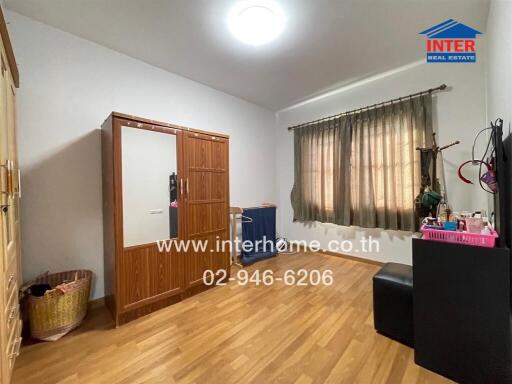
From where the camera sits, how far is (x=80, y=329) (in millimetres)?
1791

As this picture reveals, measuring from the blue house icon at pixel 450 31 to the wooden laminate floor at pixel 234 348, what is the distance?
105 inches

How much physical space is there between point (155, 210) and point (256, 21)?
1.91 meters

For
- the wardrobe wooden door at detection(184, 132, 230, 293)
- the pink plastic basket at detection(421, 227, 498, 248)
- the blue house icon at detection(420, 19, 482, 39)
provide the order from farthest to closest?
the wardrobe wooden door at detection(184, 132, 230, 293) < the blue house icon at detection(420, 19, 482, 39) < the pink plastic basket at detection(421, 227, 498, 248)

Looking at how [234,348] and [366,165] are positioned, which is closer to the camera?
[234,348]

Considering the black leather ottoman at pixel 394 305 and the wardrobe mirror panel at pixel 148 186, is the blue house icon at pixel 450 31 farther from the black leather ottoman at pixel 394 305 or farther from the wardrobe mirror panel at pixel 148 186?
the wardrobe mirror panel at pixel 148 186

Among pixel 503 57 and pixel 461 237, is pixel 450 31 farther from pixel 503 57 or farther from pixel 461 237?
pixel 461 237

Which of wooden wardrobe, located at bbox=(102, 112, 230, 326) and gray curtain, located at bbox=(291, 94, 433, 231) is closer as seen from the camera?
wooden wardrobe, located at bbox=(102, 112, 230, 326)

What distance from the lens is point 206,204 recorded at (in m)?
2.42

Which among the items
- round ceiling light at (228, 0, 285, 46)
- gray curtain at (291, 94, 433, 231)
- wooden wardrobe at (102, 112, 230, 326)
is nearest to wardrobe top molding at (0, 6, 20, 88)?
wooden wardrobe at (102, 112, 230, 326)

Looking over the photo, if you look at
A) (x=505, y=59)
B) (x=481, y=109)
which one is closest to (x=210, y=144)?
(x=505, y=59)

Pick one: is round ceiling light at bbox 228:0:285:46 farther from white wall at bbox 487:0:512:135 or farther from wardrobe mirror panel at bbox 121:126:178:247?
white wall at bbox 487:0:512:135

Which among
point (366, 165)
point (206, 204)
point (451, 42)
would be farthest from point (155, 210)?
point (451, 42)

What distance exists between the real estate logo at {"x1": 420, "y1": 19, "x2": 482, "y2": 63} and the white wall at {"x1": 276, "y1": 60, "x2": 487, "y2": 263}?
2.8 inches

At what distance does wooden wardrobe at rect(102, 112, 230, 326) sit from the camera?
1.84 meters
